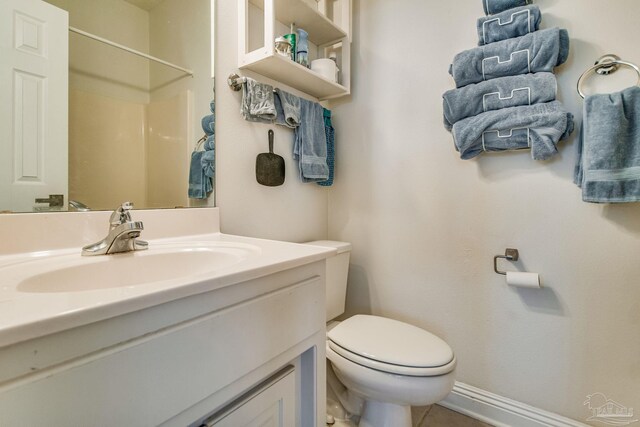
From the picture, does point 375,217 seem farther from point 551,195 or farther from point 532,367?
point 532,367

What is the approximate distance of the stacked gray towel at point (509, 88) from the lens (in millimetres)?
1008

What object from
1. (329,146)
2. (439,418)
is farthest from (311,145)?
(439,418)

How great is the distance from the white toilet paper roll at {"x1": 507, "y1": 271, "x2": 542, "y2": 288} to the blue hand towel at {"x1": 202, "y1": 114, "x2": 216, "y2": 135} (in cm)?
127

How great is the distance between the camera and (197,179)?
107cm

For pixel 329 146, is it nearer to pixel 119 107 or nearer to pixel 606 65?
pixel 119 107

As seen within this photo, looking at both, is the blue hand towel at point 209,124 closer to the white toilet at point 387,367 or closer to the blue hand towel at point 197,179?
the blue hand towel at point 197,179

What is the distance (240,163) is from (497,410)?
1.49 meters

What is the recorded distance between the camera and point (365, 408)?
45.1 inches

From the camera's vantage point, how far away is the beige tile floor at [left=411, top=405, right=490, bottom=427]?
1246 mm

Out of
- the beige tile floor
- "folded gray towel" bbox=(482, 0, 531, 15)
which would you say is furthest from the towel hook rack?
the beige tile floor

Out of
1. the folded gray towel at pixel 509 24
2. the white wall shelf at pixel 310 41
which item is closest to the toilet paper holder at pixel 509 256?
the folded gray towel at pixel 509 24

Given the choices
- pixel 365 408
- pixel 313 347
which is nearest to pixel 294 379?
pixel 313 347

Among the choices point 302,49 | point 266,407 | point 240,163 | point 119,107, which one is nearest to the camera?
point 266,407

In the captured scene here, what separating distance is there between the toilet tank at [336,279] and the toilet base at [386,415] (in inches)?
15.5
